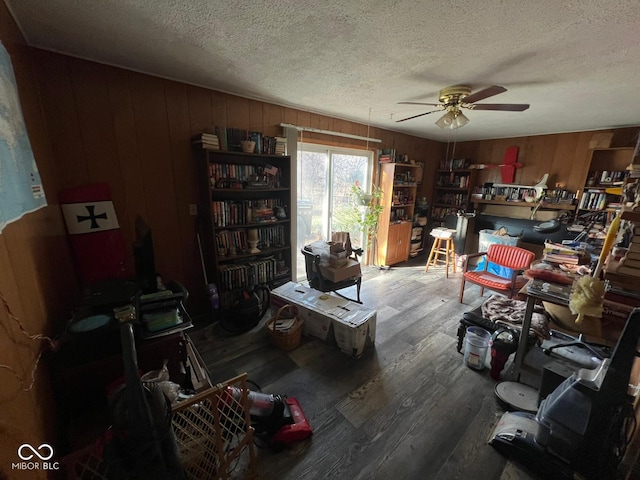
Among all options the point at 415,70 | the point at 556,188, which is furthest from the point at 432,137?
the point at 415,70

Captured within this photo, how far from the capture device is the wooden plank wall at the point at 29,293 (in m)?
0.77

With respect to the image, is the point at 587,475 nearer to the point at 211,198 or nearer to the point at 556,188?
the point at 211,198

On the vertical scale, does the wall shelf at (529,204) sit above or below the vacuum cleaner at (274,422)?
above

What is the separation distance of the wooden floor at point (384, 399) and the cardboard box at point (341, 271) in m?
0.60

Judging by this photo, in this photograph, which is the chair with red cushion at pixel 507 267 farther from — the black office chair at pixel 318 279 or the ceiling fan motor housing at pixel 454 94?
the ceiling fan motor housing at pixel 454 94

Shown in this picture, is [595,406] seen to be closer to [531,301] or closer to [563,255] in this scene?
[531,301]

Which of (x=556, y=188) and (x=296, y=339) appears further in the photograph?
(x=556, y=188)

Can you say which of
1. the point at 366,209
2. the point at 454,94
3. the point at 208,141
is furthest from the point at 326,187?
the point at 454,94

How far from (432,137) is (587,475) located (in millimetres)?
4811

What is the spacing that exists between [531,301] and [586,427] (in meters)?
0.73

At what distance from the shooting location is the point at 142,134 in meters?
2.10

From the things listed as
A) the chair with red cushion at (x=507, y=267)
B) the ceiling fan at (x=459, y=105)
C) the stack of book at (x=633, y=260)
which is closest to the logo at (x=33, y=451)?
the stack of book at (x=633, y=260)

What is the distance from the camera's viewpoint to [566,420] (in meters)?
1.22

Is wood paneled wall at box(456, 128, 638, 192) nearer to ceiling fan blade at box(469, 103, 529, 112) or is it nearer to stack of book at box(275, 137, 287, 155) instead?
ceiling fan blade at box(469, 103, 529, 112)
